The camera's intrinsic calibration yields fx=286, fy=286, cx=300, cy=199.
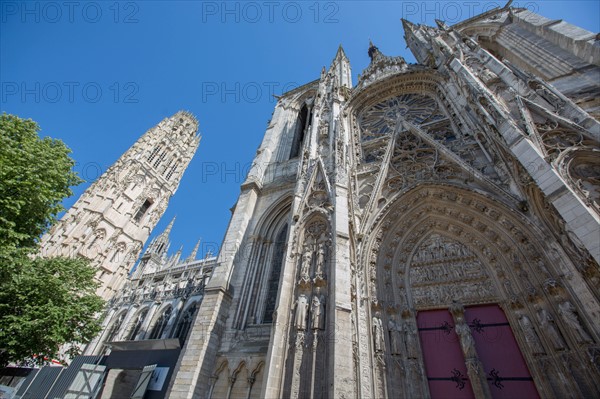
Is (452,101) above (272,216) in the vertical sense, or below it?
above

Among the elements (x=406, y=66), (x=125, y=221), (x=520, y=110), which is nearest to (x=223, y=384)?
(x=520, y=110)

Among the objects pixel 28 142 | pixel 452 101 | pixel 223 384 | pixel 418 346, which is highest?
pixel 452 101

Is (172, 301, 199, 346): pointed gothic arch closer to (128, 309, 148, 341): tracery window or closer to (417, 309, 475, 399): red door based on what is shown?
(128, 309, 148, 341): tracery window

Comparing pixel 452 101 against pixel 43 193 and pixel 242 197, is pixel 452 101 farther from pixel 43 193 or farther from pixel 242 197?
pixel 43 193

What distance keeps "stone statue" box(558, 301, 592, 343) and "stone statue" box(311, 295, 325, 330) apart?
430 cm

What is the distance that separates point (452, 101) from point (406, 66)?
4776 millimetres

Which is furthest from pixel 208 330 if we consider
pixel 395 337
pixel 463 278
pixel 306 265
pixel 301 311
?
pixel 463 278

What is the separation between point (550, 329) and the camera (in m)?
5.22

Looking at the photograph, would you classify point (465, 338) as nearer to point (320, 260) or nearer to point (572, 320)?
point (572, 320)

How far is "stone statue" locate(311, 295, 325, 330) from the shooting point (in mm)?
5166

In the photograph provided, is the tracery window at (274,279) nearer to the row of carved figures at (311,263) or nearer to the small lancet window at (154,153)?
the row of carved figures at (311,263)

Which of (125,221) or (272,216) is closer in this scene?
(272,216)

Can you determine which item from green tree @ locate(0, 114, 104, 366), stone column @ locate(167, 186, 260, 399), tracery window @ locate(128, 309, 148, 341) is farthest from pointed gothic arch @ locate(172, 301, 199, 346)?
stone column @ locate(167, 186, 260, 399)

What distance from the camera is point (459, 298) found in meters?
6.56
